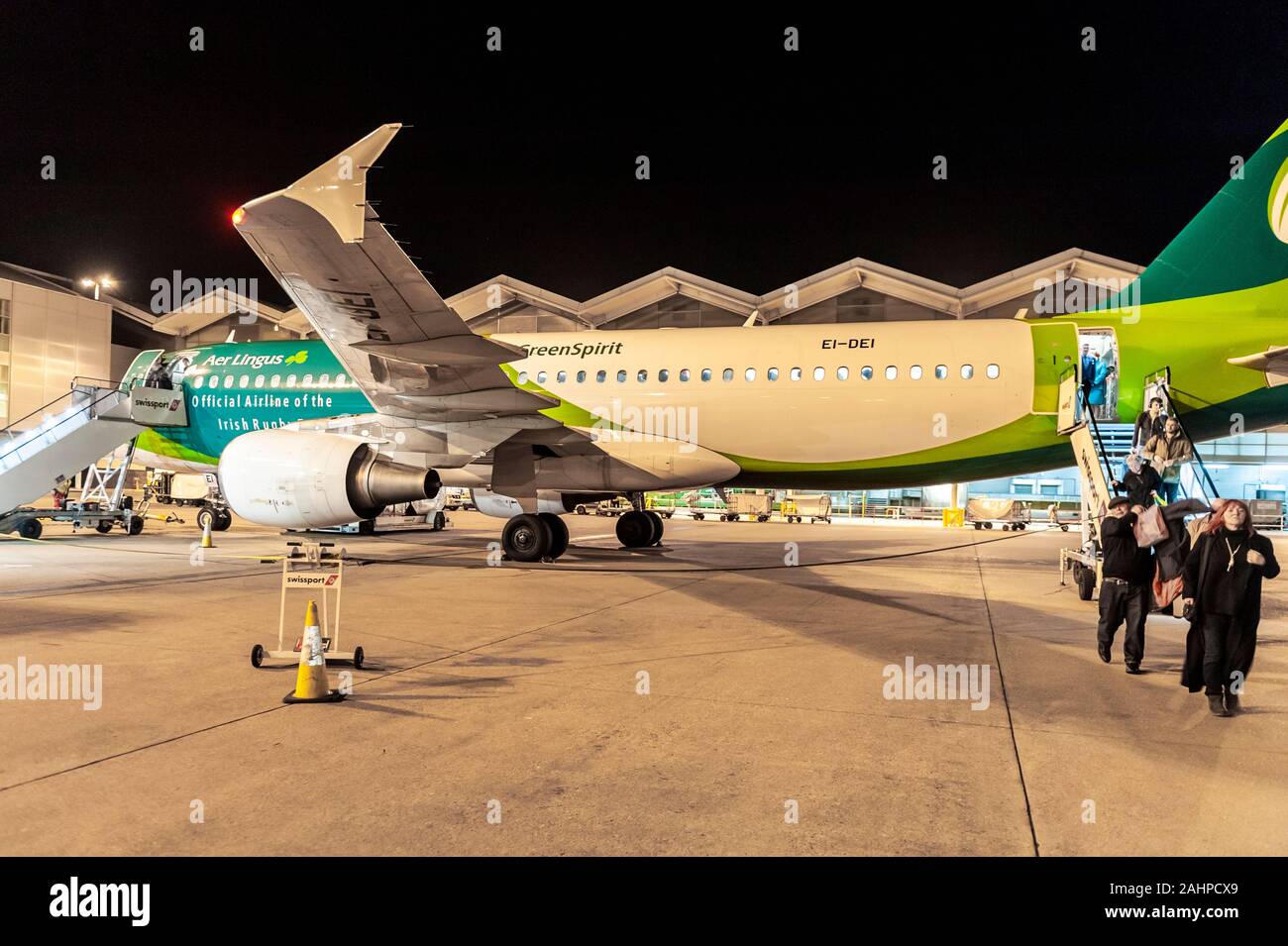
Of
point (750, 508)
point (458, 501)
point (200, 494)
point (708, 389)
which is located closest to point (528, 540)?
point (708, 389)

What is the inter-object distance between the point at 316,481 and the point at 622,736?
25.7 ft

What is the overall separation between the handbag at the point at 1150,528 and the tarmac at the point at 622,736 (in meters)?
1.06

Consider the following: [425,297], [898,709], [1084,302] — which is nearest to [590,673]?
[898,709]

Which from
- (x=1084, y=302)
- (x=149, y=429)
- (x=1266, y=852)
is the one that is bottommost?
(x=1266, y=852)

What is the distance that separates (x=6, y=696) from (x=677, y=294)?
41.8 m

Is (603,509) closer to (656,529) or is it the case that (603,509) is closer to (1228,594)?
(656,529)

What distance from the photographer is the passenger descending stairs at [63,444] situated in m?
15.1

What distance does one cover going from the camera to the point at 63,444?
15.9m

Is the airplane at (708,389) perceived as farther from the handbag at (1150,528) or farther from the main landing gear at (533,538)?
the handbag at (1150,528)

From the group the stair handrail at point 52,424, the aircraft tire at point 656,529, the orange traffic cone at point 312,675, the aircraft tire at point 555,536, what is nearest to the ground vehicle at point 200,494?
the stair handrail at point 52,424

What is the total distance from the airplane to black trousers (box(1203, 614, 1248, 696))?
A: 6.95m

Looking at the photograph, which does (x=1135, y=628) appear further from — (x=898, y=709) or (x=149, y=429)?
(x=149, y=429)

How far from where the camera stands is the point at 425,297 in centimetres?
909

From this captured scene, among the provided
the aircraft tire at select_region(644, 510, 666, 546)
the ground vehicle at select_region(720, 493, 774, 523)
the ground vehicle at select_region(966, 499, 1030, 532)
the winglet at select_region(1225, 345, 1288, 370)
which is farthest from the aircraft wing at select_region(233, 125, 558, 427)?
the ground vehicle at select_region(966, 499, 1030, 532)
